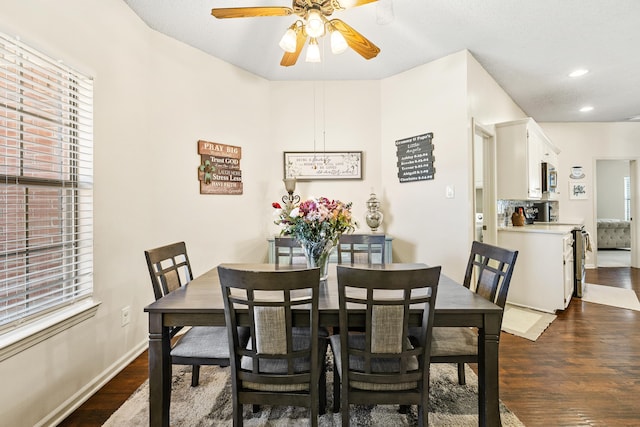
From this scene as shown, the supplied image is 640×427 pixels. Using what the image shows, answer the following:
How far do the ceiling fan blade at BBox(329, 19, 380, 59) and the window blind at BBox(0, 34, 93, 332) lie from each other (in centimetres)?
168

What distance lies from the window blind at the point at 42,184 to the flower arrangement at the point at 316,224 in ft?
4.31

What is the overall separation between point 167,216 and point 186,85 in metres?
1.28

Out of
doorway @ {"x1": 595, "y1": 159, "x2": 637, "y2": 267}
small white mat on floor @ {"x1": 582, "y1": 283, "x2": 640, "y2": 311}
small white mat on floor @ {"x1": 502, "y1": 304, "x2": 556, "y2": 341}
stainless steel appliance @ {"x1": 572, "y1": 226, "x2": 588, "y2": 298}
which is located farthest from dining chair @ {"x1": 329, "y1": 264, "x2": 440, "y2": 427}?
doorway @ {"x1": 595, "y1": 159, "x2": 637, "y2": 267}

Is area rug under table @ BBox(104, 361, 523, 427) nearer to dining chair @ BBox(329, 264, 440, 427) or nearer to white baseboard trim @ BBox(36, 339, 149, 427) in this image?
white baseboard trim @ BBox(36, 339, 149, 427)

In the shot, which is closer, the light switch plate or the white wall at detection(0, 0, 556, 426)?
the white wall at detection(0, 0, 556, 426)

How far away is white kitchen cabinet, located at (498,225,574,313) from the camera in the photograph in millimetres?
3199

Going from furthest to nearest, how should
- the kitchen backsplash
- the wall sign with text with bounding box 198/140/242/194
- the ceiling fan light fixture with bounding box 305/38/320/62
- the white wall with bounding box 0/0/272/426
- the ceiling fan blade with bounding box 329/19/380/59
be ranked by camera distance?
the kitchen backsplash → the wall sign with text with bounding box 198/140/242/194 → the ceiling fan light fixture with bounding box 305/38/320/62 → the ceiling fan blade with bounding box 329/19/380/59 → the white wall with bounding box 0/0/272/426

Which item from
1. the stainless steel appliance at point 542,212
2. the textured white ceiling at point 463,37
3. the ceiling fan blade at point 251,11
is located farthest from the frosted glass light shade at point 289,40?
the stainless steel appliance at point 542,212

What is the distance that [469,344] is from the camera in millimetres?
1627

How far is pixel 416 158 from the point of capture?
3379 mm

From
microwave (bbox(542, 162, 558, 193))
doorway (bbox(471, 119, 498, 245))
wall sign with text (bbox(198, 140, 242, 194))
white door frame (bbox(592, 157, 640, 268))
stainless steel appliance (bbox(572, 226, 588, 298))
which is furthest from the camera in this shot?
white door frame (bbox(592, 157, 640, 268))

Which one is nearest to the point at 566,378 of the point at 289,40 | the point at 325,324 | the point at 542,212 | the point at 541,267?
the point at 541,267

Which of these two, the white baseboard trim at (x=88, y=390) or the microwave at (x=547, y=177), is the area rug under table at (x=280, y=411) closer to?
the white baseboard trim at (x=88, y=390)

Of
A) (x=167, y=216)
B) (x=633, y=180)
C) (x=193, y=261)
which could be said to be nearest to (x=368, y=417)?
(x=193, y=261)
